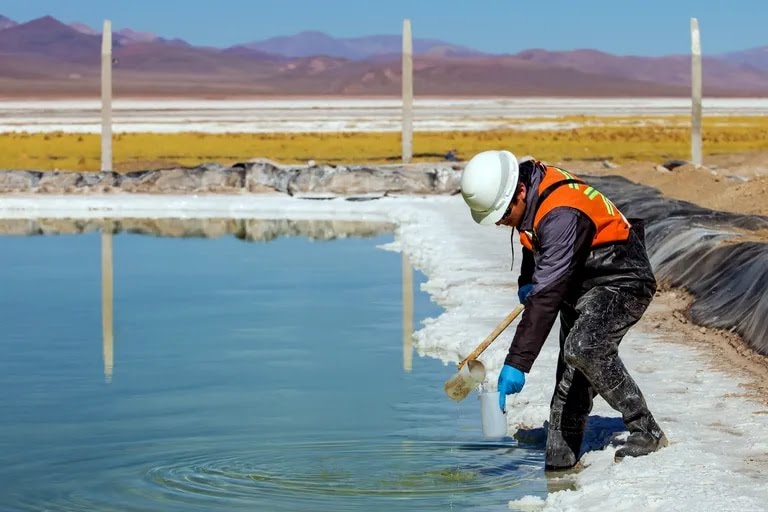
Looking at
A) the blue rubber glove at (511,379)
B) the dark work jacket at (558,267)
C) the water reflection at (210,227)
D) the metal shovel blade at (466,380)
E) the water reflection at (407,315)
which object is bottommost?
the water reflection at (210,227)

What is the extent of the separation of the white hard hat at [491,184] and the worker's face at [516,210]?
0.02 m

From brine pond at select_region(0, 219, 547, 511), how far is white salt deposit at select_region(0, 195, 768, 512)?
0.23 m

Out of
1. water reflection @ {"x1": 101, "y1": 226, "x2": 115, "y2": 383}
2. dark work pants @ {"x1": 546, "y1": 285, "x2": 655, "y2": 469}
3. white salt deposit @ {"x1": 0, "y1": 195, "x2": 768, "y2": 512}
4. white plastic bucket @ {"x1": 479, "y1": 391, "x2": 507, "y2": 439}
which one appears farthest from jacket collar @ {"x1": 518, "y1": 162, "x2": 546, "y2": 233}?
water reflection @ {"x1": 101, "y1": 226, "x2": 115, "y2": 383}

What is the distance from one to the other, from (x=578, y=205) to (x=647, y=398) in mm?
1937

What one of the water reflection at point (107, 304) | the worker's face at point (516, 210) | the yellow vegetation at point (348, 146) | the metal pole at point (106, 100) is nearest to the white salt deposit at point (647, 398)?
the worker's face at point (516, 210)

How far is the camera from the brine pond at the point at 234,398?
18.8 ft

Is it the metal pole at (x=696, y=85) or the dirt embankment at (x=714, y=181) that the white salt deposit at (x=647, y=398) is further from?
the metal pole at (x=696, y=85)

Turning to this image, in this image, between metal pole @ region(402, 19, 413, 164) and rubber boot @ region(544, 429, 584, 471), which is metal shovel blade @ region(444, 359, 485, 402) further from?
metal pole @ region(402, 19, 413, 164)

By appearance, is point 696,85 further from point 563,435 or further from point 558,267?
point 558,267

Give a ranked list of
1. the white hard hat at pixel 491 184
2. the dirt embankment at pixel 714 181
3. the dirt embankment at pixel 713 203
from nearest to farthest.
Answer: the white hard hat at pixel 491 184 < the dirt embankment at pixel 713 203 < the dirt embankment at pixel 714 181

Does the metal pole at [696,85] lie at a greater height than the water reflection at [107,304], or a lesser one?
greater

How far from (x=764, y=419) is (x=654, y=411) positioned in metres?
0.49

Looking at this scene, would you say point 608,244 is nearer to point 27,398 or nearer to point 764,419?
point 764,419

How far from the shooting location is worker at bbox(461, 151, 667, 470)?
521 centimetres
